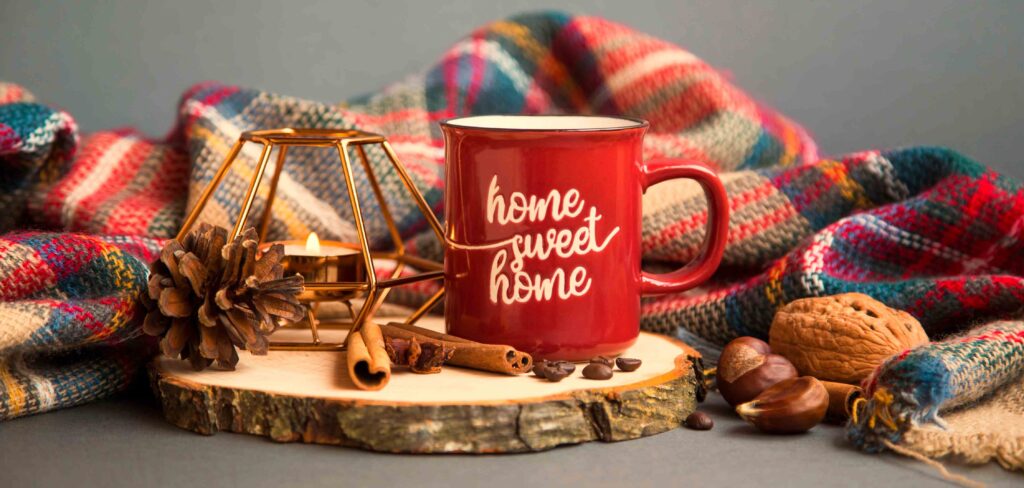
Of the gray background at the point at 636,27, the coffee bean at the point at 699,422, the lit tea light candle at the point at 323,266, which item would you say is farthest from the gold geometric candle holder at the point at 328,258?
the gray background at the point at 636,27

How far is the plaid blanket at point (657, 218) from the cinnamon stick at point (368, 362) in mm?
187

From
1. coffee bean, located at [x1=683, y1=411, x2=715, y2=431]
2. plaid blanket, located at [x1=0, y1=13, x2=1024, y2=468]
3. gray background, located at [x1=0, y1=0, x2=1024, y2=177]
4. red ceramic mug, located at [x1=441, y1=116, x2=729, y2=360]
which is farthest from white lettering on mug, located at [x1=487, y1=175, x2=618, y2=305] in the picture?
gray background, located at [x1=0, y1=0, x2=1024, y2=177]

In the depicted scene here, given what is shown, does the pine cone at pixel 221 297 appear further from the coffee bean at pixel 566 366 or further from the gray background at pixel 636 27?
the gray background at pixel 636 27

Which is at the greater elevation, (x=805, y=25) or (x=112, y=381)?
(x=805, y=25)

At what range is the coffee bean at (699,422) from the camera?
832mm

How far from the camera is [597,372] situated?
81cm

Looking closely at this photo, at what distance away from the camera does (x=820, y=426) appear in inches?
34.1

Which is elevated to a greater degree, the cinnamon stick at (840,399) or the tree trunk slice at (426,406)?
the tree trunk slice at (426,406)

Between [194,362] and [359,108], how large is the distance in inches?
22.5

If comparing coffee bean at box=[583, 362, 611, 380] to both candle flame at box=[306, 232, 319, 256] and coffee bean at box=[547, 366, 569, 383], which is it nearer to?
coffee bean at box=[547, 366, 569, 383]

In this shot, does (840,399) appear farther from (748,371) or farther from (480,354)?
(480,354)

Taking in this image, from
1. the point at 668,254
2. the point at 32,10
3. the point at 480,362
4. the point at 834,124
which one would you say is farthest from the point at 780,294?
the point at 32,10

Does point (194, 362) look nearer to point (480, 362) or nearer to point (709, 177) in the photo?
point (480, 362)

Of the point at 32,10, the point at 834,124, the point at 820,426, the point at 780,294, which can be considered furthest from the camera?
the point at 834,124
